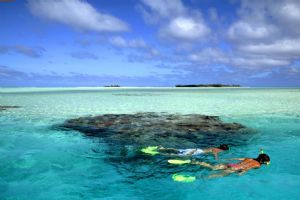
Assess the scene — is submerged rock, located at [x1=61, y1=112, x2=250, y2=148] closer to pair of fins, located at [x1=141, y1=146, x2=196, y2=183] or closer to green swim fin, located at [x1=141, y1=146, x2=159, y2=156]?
green swim fin, located at [x1=141, y1=146, x2=159, y2=156]

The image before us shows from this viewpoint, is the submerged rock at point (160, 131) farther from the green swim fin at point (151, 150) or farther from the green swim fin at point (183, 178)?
the green swim fin at point (183, 178)

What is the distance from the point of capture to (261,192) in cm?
861

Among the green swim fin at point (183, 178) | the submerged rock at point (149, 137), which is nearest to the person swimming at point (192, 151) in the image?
the submerged rock at point (149, 137)

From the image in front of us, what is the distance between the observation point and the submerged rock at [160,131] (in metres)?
14.2

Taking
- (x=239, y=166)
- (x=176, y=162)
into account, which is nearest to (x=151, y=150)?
(x=176, y=162)

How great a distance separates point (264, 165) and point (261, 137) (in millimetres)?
5319

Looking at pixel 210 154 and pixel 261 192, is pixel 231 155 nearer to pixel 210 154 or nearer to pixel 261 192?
pixel 210 154

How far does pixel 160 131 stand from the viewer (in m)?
16.7

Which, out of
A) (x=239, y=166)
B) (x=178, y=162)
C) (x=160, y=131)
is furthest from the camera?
(x=160, y=131)

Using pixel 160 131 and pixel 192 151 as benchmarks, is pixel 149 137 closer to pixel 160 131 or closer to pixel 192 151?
pixel 160 131

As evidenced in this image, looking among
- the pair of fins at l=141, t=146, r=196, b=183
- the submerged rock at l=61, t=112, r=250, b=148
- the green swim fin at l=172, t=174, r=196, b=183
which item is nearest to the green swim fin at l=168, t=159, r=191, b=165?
the pair of fins at l=141, t=146, r=196, b=183

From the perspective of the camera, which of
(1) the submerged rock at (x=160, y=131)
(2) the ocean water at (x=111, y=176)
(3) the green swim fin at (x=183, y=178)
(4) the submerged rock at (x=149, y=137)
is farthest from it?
(1) the submerged rock at (x=160, y=131)

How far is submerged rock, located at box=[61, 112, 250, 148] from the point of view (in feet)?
46.6

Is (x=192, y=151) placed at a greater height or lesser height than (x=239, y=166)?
greater
